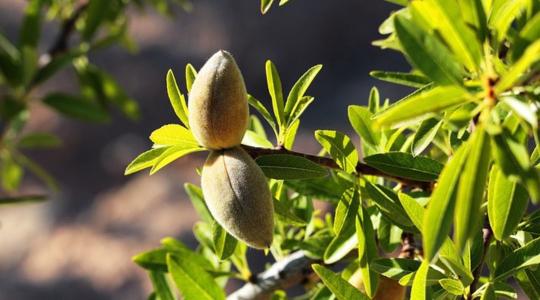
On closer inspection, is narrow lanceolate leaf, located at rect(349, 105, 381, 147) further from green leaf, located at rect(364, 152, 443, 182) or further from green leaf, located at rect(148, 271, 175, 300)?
green leaf, located at rect(148, 271, 175, 300)

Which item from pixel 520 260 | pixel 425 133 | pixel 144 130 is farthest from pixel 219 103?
pixel 144 130

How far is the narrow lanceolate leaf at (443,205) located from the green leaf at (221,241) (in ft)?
0.70

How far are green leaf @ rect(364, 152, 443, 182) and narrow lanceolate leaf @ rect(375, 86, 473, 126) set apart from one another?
144 mm

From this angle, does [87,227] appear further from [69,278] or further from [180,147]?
[180,147]

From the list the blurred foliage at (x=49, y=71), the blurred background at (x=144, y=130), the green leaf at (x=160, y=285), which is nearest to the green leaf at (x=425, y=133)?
the green leaf at (x=160, y=285)

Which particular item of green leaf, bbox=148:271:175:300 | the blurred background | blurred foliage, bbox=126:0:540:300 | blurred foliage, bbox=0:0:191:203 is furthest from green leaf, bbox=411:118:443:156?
the blurred background

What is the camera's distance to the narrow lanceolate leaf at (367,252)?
1.79ft

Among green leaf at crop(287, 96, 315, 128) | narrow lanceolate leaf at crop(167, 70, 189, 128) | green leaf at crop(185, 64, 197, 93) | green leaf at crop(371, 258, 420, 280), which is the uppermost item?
green leaf at crop(185, 64, 197, 93)

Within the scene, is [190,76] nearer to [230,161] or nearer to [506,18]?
[230,161]

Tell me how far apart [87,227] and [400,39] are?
3.23 m

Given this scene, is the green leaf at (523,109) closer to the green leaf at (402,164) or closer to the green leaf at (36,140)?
the green leaf at (402,164)

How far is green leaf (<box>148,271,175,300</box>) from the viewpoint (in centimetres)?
74

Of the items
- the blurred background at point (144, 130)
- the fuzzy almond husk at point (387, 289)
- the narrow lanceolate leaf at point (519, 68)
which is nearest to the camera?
the narrow lanceolate leaf at point (519, 68)

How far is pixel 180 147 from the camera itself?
517mm
